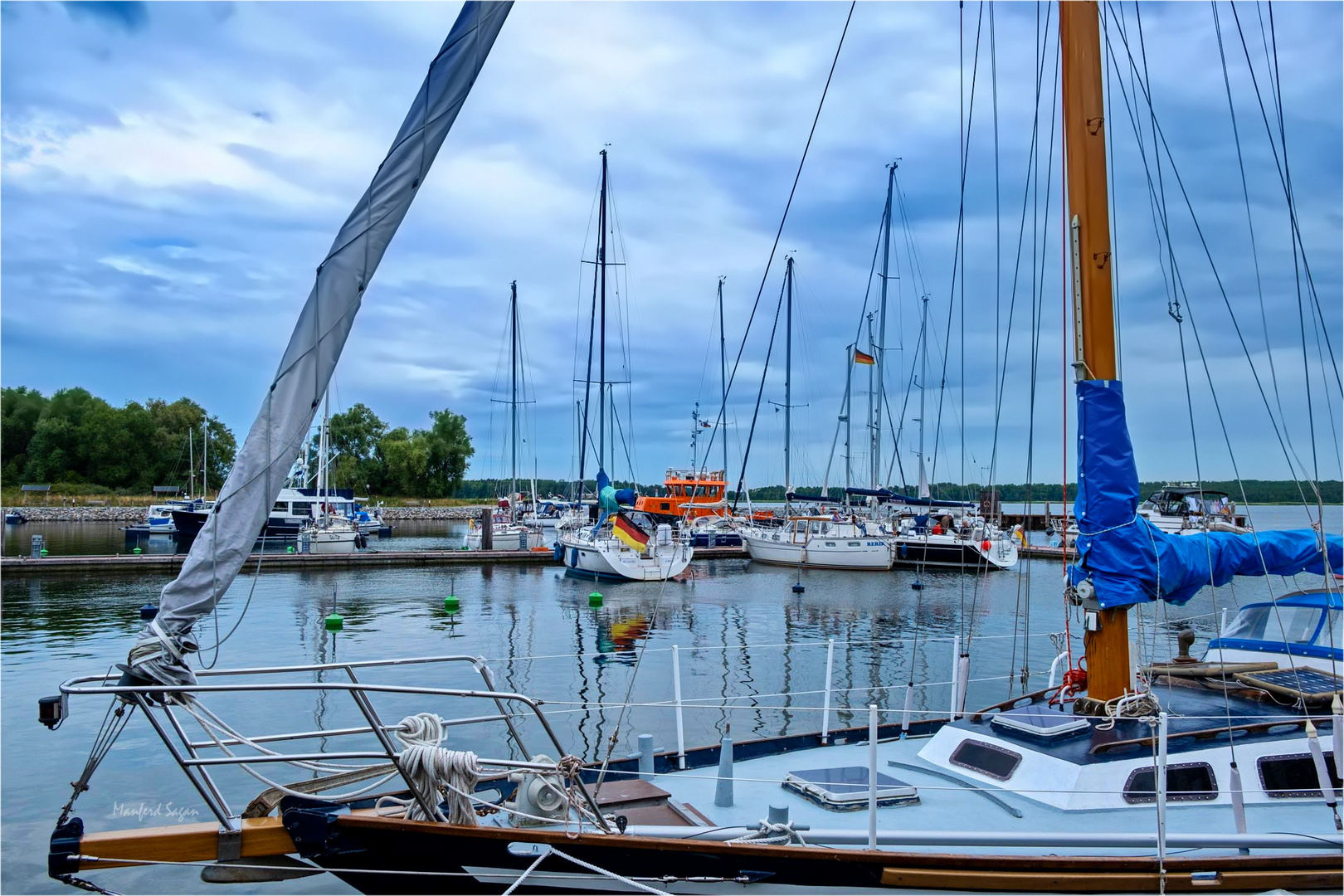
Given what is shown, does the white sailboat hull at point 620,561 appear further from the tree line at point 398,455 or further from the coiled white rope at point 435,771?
the tree line at point 398,455

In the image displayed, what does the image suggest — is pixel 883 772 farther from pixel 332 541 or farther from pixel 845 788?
pixel 332 541

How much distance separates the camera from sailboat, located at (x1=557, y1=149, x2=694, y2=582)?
43875 millimetres

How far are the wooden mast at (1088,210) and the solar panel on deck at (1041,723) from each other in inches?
23.5

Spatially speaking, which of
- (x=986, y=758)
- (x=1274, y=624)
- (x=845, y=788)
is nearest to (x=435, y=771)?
(x=845, y=788)

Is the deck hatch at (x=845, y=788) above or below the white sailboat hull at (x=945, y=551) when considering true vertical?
above

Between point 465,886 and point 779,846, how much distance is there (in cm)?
223

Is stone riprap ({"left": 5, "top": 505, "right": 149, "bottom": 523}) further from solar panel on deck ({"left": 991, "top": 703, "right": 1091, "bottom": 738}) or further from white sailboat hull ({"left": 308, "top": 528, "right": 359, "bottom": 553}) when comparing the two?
solar panel on deck ({"left": 991, "top": 703, "right": 1091, "bottom": 738})

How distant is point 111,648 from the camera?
24.4 meters

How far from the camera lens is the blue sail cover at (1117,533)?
8734mm

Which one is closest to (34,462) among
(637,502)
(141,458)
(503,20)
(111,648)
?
A: (141,458)

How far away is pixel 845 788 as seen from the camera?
25.3ft

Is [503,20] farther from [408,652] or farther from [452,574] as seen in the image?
[452,574]

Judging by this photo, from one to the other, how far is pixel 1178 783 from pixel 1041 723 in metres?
1.19

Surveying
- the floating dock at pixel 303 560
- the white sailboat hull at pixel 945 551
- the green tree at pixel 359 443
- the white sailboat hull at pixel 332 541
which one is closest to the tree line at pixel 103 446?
the green tree at pixel 359 443
